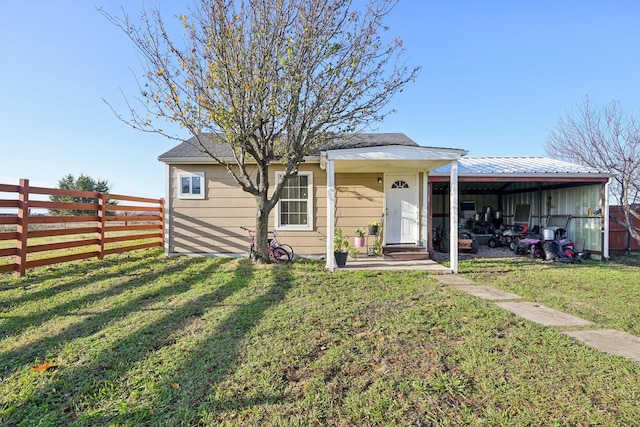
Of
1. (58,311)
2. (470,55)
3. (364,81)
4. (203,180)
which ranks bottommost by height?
(58,311)

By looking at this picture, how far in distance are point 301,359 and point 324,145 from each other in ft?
18.5

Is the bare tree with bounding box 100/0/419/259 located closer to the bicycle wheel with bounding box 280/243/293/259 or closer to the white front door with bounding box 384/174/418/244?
the bicycle wheel with bounding box 280/243/293/259

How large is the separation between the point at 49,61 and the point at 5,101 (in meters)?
2.67

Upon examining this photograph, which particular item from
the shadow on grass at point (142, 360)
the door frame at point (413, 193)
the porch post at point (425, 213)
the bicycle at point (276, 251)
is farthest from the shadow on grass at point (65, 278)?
the porch post at point (425, 213)

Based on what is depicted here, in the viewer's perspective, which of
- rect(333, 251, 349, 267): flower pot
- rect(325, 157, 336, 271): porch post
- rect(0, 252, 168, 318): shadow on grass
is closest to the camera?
rect(0, 252, 168, 318): shadow on grass

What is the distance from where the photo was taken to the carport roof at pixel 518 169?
321 inches

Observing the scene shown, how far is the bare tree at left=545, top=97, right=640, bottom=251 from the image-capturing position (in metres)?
8.62

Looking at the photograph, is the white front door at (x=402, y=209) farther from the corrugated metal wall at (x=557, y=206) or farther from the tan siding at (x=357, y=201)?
the corrugated metal wall at (x=557, y=206)

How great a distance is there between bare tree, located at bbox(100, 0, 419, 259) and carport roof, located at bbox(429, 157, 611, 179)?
3.71 m

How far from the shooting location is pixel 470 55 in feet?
31.0

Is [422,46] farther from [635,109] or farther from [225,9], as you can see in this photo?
[635,109]

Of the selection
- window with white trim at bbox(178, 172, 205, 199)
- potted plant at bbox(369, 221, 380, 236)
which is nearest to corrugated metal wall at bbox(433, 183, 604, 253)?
potted plant at bbox(369, 221, 380, 236)

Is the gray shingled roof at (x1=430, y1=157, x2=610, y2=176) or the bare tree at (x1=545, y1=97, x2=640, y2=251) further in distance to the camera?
the bare tree at (x1=545, y1=97, x2=640, y2=251)

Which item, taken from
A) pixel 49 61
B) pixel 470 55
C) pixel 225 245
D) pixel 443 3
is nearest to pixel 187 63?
pixel 49 61
